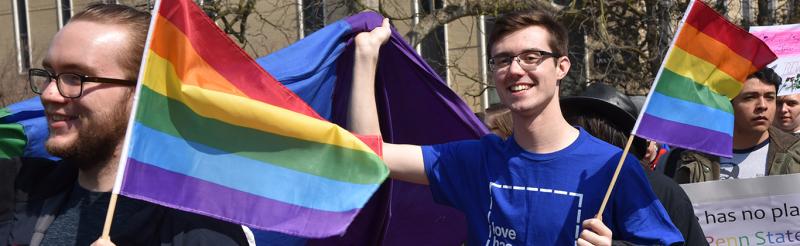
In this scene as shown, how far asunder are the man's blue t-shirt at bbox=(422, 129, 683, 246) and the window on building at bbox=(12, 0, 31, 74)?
22.0 m

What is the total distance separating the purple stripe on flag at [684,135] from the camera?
311 centimetres

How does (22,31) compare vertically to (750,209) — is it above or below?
below

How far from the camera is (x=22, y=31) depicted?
23.4m

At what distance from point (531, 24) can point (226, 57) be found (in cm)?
96

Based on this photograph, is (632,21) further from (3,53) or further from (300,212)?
(3,53)

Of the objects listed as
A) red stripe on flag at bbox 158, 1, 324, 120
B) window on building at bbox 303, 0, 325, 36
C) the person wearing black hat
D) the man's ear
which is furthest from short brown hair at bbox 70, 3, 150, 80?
window on building at bbox 303, 0, 325, 36

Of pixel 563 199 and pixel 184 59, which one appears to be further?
pixel 563 199

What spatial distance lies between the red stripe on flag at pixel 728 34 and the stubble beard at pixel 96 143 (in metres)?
1.83

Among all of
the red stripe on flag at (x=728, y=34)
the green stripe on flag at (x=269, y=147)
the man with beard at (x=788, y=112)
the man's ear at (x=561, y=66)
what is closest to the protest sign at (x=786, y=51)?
the man with beard at (x=788, y=112)

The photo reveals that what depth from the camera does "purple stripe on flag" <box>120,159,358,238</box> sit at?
2.27 m

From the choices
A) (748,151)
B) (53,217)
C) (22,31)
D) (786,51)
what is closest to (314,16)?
(786,51)

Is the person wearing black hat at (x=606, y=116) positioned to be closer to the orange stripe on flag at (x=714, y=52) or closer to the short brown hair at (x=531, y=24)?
the orange stripe on flag at (x=714, y=52)

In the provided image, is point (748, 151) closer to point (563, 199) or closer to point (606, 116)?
point (606, 116)

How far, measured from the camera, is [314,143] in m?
Result: 2.54
